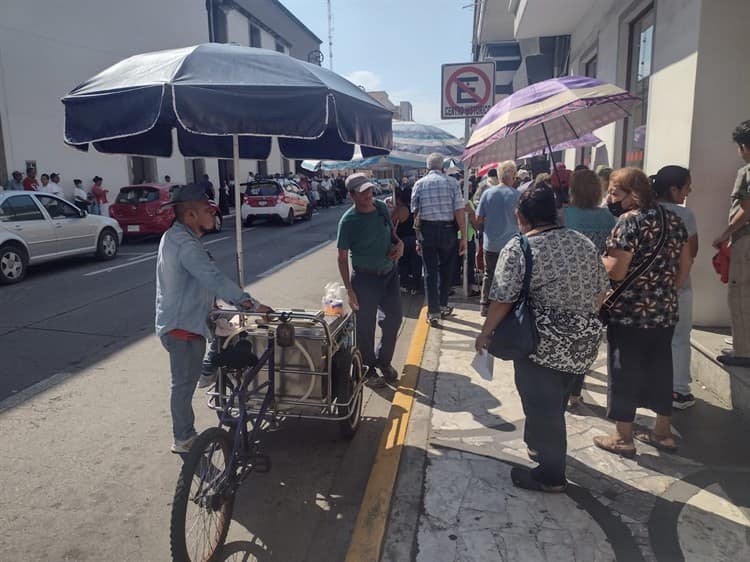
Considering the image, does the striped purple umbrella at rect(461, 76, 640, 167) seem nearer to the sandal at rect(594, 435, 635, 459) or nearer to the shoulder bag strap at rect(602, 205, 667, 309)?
the shoulder bag strap at rect(602, 205, 667, 309)

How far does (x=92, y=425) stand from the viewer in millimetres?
4387

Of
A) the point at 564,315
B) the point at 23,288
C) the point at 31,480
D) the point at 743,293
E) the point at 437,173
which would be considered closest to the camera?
the point at 564,315

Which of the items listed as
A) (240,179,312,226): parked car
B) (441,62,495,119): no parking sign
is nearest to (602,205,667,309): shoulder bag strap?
(441,62,495,119): no parking sign

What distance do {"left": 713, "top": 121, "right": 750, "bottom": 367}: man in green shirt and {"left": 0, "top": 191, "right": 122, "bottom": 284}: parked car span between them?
10.2m

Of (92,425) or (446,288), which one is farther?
(446,288)

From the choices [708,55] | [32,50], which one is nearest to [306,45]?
[32,50]

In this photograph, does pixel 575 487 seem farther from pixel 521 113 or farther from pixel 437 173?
pixel 437 173

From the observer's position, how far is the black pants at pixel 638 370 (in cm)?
351

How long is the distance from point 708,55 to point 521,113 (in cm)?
173

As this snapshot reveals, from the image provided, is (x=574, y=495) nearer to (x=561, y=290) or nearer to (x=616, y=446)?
(x=616, y=446)

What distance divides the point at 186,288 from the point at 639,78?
660cm

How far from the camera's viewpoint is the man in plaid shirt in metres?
6.58

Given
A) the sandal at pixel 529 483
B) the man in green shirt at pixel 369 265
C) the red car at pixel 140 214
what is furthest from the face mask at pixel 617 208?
the red car at pixel 140 214

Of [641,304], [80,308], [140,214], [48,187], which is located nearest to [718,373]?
[641,304]
